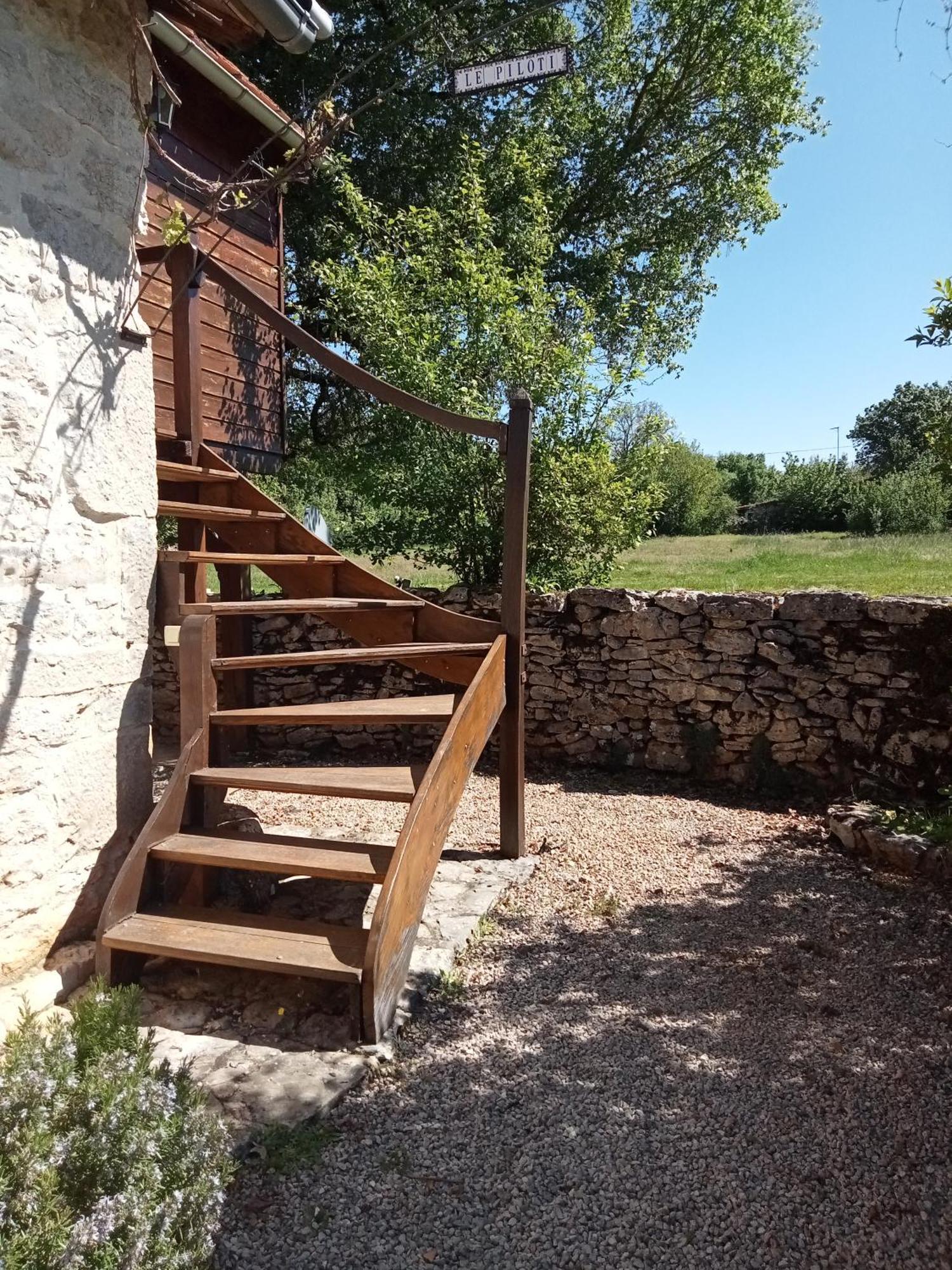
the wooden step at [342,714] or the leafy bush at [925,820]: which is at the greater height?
the wooden step at [342,714]

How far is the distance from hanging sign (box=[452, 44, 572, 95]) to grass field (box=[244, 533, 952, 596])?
3.70 meters

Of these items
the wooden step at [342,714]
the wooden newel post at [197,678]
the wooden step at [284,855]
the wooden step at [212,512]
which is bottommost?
the wooden step at [284,855]

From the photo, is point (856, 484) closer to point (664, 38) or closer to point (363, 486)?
point (664, 38)

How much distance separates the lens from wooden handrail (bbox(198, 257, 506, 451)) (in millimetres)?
4148

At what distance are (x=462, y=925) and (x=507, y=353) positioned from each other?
465cm

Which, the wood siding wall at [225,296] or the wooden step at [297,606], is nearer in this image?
the wooden step at [297,606]

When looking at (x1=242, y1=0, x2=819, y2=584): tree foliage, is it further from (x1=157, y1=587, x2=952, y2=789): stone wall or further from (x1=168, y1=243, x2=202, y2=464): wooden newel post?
(x1=168, y1=243, x2=202, y2=464): wooden newel post

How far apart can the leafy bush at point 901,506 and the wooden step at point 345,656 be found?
44.7 ft

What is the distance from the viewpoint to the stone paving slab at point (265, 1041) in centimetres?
244

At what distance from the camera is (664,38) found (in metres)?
11.4

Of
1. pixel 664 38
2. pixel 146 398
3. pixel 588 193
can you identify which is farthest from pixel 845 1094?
pixel 664 38

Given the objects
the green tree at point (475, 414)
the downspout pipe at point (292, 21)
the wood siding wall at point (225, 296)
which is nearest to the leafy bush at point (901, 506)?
the green tree at point (475, 414)

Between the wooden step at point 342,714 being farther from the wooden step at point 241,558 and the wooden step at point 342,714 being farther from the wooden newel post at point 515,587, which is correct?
the wooden step at point 241,558

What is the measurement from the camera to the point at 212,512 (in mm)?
3877
